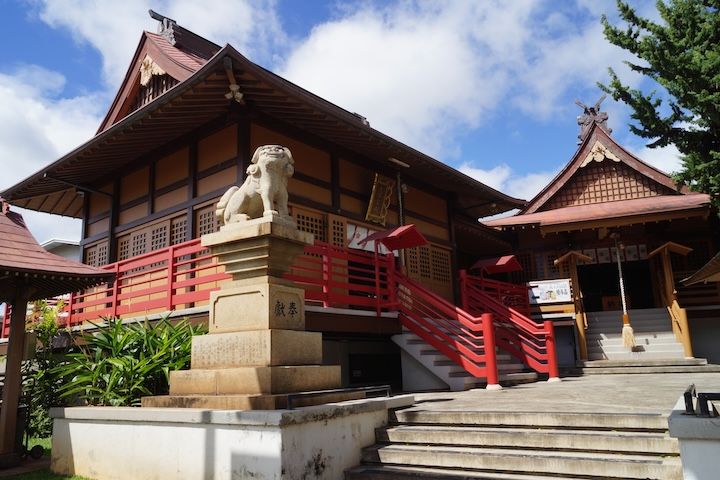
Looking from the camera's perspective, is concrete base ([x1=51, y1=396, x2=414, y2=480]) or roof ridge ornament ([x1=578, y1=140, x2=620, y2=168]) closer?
concrete base ([x1=51, y1=396, x2=414, y2=480])

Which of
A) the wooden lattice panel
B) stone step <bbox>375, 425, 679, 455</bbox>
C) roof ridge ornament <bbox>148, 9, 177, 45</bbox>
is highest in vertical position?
roof ridge ornament <bbox>148, 9, 177, 45</bbox>

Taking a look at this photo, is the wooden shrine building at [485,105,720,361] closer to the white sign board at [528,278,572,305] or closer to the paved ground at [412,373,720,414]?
the white sign board at [528,278,572,305]

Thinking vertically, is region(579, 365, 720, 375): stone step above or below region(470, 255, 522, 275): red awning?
below

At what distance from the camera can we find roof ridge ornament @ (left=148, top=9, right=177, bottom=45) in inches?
496

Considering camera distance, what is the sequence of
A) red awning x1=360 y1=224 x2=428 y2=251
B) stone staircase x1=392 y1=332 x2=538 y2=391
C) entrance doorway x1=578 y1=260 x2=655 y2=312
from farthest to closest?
1. entrance doorway x1=578 y1=260 x2=655 y2=312
2. red awning x1=360 y1=224 x2=428 y2=251
3. stone staircase x1=392 y1=332 x2=538 y2=391

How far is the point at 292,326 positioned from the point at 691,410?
11.7 feet

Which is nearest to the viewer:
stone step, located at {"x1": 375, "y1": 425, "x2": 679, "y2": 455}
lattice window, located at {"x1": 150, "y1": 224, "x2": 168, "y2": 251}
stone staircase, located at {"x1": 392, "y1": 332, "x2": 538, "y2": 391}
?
stone step, located at {"x1": 375, "y1": 425, "x2": 679, "y2": 455}

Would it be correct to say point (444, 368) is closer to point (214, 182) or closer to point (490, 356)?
point (490, 356)

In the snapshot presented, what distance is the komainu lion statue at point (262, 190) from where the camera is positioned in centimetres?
571

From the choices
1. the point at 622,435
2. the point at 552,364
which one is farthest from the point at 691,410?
the point at 552,364

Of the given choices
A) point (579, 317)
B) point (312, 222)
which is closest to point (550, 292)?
point (579, 317)

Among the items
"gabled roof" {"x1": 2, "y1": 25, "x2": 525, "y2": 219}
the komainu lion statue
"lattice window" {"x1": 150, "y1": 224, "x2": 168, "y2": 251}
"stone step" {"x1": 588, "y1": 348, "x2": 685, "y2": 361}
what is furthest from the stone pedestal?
"stone step" {"x1": 588, "y1": 348, "x2": 685, "y2": 361}

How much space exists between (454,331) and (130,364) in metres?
5.67

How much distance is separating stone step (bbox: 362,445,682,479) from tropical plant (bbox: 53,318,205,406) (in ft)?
9.13
